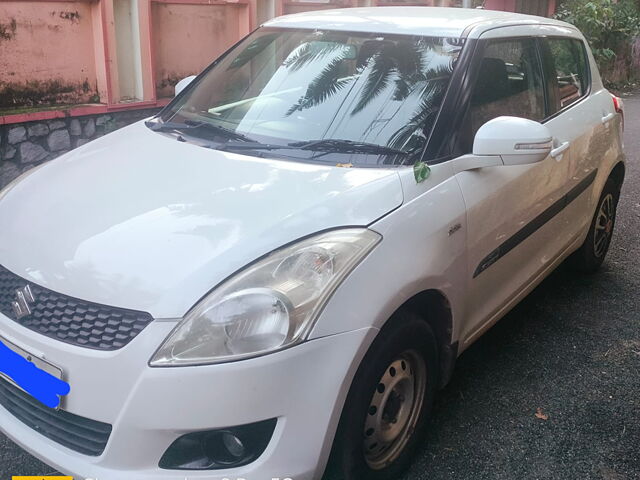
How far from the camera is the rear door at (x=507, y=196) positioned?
2.85 metres

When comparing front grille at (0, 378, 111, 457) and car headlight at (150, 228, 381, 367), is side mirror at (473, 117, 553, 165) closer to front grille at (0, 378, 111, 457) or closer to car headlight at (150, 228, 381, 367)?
car headlight at (150, 228, 381, 367)

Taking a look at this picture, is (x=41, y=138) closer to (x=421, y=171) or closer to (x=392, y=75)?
(x=392, y=75)

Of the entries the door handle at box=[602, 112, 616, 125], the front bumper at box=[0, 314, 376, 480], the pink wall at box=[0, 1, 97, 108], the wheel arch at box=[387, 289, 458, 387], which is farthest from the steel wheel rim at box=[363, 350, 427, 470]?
the pink wall at box=[0, 1, 97, 108]

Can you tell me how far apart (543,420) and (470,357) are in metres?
0.61

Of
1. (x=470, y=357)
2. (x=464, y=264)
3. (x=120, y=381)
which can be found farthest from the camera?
(x=470, y=357)

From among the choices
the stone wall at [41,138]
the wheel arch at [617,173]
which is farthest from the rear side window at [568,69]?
the stone wall at [41,138]

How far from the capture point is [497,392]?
3.26 m

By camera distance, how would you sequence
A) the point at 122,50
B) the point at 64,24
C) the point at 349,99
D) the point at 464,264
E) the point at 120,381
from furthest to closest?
the point at 122,50 < the point at 64,24 < the point at 349,99 < the point at 464,264 < the point at 120,381

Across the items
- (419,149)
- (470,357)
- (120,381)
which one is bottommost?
(470,357)

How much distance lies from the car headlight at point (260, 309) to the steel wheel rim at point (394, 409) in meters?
0.46

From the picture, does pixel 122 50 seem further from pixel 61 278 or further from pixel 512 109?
pixel 61 278

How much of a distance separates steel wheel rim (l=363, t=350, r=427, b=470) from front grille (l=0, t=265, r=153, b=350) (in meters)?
0.84

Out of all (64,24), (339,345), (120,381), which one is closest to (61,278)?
(120,381)

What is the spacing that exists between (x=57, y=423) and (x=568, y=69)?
3.42 m
